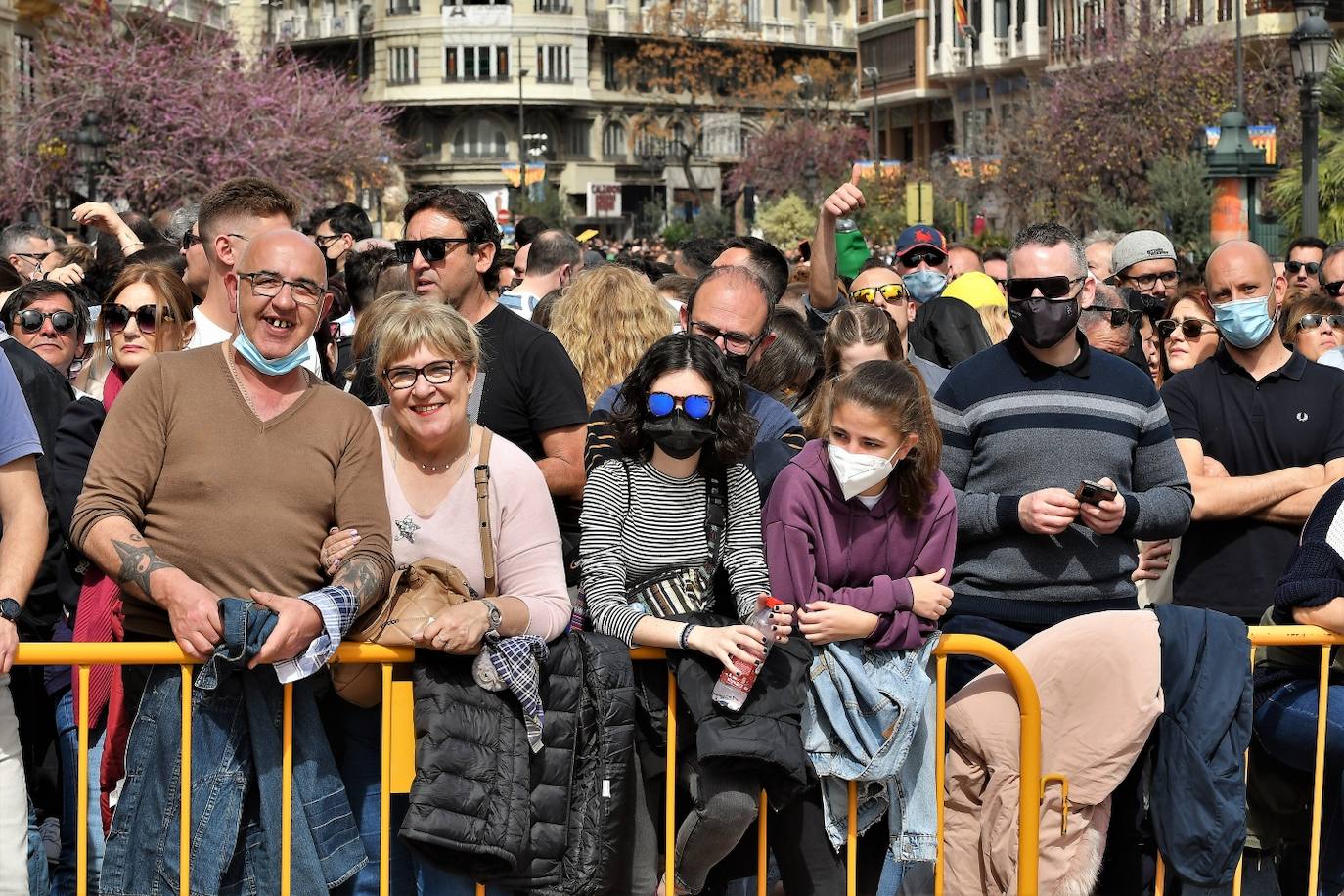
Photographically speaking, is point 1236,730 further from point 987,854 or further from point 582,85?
point 582,85

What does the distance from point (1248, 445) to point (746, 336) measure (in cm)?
184

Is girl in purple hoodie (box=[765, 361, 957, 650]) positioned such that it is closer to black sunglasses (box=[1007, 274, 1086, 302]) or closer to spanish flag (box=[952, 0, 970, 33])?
black sunglasses (box=[1007, 274, 1086, 302])

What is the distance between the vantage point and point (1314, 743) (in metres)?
→ 4.83

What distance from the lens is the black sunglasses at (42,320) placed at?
6387 mm

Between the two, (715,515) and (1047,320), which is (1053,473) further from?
(715,515)

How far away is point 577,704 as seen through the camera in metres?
4.36

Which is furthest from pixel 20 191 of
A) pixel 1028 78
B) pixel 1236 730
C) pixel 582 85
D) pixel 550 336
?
pixel 582 85

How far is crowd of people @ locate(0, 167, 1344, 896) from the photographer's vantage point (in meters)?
4.24

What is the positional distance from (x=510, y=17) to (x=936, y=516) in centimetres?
8313

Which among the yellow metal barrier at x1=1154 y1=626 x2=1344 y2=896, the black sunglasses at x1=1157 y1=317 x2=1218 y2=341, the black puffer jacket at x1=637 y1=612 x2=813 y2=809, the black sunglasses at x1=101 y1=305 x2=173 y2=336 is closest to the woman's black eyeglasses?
the black puffer jacket at x1=637 y1=612 x2=813 y2=809

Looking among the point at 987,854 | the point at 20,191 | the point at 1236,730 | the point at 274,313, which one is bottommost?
the point at 987,854

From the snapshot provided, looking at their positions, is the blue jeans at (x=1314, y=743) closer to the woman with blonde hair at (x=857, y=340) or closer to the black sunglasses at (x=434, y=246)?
the woman with blonde hair at (x=857, y=340)

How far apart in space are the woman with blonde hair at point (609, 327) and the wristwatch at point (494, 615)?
6.61 ft

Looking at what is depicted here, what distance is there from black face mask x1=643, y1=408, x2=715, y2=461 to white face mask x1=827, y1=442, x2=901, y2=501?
383mm
